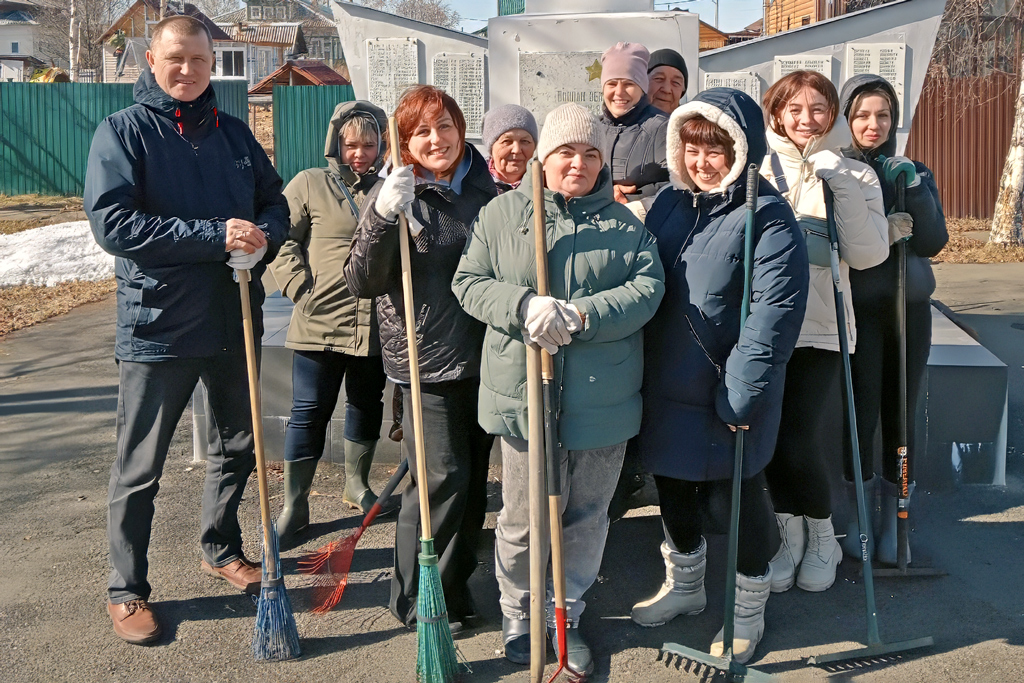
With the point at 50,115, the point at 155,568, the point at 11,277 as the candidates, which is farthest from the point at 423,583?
the point at 50,115

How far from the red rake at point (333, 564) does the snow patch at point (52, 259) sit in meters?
7.46

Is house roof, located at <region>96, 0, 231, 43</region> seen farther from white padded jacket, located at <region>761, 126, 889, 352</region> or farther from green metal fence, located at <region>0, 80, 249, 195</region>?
white padded jacket, located at <region>761, 126, 889, 352</region>

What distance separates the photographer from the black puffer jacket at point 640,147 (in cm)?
420

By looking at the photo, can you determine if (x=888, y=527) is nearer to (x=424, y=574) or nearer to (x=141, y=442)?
(x=424, y=574)

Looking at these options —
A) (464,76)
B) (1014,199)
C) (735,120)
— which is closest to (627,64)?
(735,120)

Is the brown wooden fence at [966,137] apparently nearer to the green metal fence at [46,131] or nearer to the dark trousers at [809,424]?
the dark trousers at [809,424]

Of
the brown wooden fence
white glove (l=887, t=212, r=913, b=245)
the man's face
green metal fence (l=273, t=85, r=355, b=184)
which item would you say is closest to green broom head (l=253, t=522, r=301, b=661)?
the man's face

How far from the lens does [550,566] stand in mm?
3467

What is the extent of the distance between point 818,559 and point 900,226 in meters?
1.31

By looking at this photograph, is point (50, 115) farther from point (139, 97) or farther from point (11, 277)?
point (139, 97)

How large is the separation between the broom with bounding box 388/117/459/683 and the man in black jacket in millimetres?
576

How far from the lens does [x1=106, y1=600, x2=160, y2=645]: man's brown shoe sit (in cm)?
338

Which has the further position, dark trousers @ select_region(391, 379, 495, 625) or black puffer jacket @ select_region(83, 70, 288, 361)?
dark trousers @ select_region(391, 379, 495, 625)

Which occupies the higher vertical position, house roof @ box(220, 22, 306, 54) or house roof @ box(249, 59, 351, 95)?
house roof @ box(220, 22, 306, 54)
